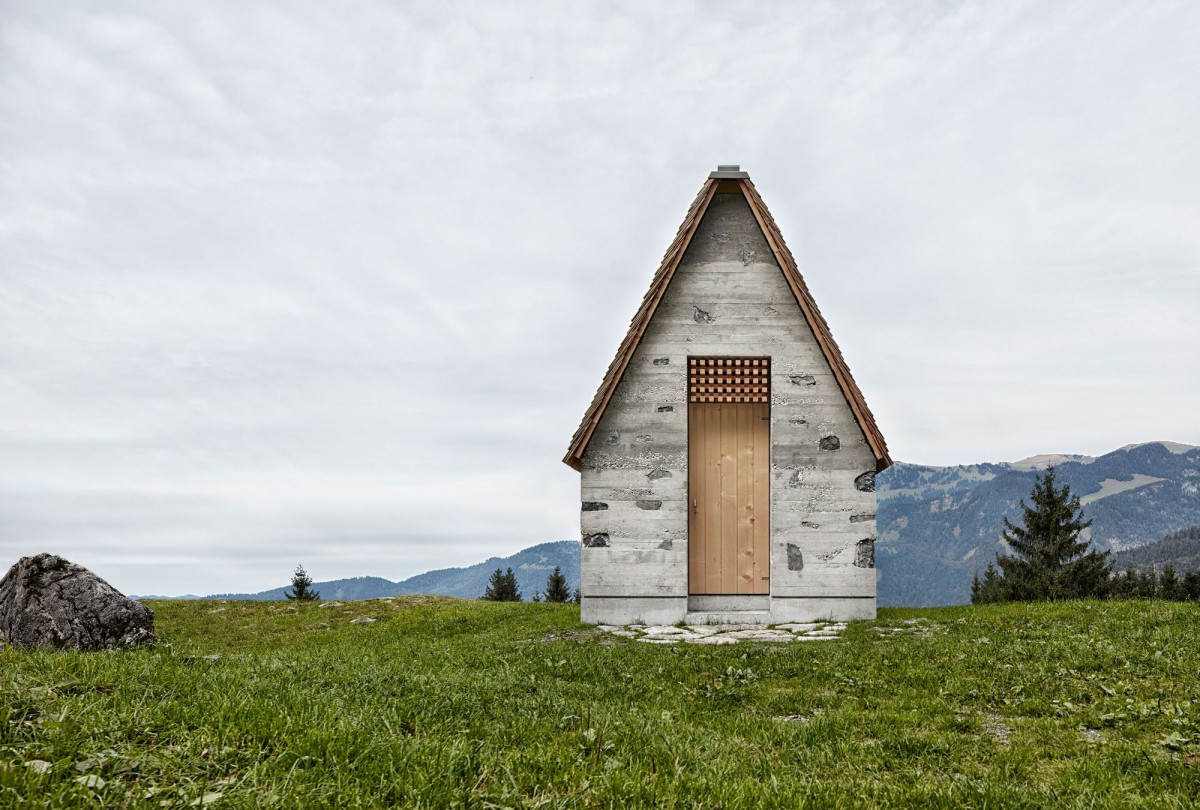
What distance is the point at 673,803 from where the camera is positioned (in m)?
4.62

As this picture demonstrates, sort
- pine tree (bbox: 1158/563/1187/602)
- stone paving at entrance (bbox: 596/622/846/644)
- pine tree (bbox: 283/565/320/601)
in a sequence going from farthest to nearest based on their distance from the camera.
→ pine tree (bbox: 1158/563/1187/602) → pine tree (bbox: 283/565/320/601) → stone paving at entrance (bbox: 596/622/846/644)

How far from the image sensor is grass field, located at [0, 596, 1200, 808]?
441 cm

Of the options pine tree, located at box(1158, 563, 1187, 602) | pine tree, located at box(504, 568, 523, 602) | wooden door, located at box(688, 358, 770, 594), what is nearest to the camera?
wooden door, located at box(688, 358, 770, 594)

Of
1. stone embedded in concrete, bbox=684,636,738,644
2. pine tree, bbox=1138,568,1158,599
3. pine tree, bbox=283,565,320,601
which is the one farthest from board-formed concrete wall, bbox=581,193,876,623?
pine tree, bbox=1138,568,1158,599

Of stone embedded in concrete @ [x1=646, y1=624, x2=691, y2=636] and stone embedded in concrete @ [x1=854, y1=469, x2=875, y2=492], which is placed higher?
stone embedded in concrete @ [x1=854, y1=469, x2=875, y2=492]

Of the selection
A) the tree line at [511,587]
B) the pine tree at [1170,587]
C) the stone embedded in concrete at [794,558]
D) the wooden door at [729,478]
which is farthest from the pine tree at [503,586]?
the pine tree at [1170,587]

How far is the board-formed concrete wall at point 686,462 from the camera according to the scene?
15305mm

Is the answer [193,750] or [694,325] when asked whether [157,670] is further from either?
[694,325]

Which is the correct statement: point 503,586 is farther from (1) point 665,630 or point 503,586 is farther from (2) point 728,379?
(1) point 665,630

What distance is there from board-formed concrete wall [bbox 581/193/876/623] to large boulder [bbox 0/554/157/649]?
25.9 ft

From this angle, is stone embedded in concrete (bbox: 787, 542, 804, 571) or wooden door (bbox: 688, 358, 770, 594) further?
wooden door (bbox: 688, 358, 770, 594)

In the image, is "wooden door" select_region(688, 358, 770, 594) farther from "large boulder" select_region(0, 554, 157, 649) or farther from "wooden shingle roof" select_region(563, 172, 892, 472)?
"large boulder" select_region(0, 554, 157, 649)

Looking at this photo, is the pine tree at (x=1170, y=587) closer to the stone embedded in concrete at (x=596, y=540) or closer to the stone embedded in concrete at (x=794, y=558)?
the stone embedded in concrete at (x=794, y=558)

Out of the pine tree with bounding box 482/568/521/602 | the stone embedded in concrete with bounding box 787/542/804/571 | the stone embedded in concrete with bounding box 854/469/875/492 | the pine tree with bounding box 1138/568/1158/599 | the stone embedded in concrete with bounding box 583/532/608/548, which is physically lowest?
the pine tree with bounding box 1138/568/1158/599
